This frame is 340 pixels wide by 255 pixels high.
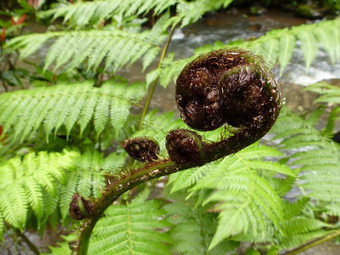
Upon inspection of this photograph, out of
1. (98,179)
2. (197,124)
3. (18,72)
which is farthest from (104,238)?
(18,72)

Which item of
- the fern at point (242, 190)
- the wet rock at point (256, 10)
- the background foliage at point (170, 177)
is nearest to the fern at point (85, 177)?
the background foliage at point (170, 177)

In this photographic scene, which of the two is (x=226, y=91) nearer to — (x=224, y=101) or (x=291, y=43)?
(x=224, y=101)

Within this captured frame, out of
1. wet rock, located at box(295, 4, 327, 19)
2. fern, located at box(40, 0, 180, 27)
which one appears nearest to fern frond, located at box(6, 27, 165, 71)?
fern, located at box(40, 0, 180, 27)

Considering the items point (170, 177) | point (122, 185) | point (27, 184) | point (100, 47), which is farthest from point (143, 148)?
point (100, 47)

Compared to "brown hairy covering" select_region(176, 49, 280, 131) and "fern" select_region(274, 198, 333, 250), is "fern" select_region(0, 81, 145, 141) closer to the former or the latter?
"fern" select_region(274, 198, 333, 250)

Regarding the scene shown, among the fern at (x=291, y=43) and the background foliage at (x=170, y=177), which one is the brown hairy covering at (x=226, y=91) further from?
the fern at (x=291, y=43)

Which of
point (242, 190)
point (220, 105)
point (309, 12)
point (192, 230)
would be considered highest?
point (220, 105)
